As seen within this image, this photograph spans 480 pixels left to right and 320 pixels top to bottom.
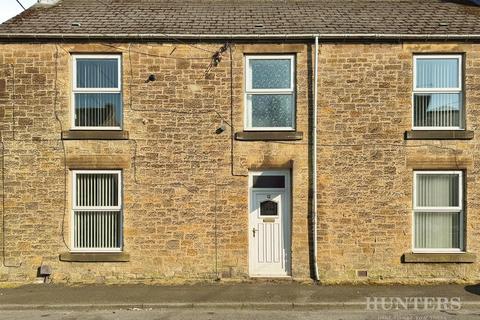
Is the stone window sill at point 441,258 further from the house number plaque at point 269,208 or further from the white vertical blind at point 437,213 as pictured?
the house number plaque at point 269,208

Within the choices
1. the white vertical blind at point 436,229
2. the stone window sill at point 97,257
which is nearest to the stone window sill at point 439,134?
the white vertical blind at point 436,229

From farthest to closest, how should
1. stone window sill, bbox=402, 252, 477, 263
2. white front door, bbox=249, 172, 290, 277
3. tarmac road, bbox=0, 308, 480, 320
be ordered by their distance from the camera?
1. white front door, bbox=249, 172, 290, 277
2. stone window sill, bbox=402, 252, 477, 263
3. tarmac road, bbox=0, 308, 480, 320

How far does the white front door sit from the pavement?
1.77ft

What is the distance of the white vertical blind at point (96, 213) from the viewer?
10.5 m

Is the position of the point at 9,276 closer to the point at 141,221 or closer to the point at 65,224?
the point at 65,224

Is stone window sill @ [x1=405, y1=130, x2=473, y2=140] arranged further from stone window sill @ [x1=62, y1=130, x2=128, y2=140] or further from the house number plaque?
stone window sill @ [x1=62, y1=130, x2=128, y2=140]

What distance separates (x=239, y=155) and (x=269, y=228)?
1714mm

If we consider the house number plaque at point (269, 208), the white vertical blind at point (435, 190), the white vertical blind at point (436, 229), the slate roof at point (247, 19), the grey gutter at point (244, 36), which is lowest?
the white vertical blind at point (436, 229)

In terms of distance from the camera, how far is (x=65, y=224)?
10312 mm

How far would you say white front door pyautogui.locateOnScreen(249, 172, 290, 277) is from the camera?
10.4 meters

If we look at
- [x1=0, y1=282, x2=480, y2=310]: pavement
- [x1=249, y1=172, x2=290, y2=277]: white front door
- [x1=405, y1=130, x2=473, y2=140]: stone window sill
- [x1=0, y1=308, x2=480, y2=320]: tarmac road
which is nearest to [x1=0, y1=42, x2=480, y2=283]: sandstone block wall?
[x1=405, y1=130, x2=473, y2=140]: stone window sill

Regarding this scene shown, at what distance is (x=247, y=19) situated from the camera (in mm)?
11602

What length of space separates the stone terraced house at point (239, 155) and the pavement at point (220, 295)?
51 cm

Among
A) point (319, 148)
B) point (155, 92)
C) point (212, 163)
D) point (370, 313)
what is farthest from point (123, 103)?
point (370, 313)
